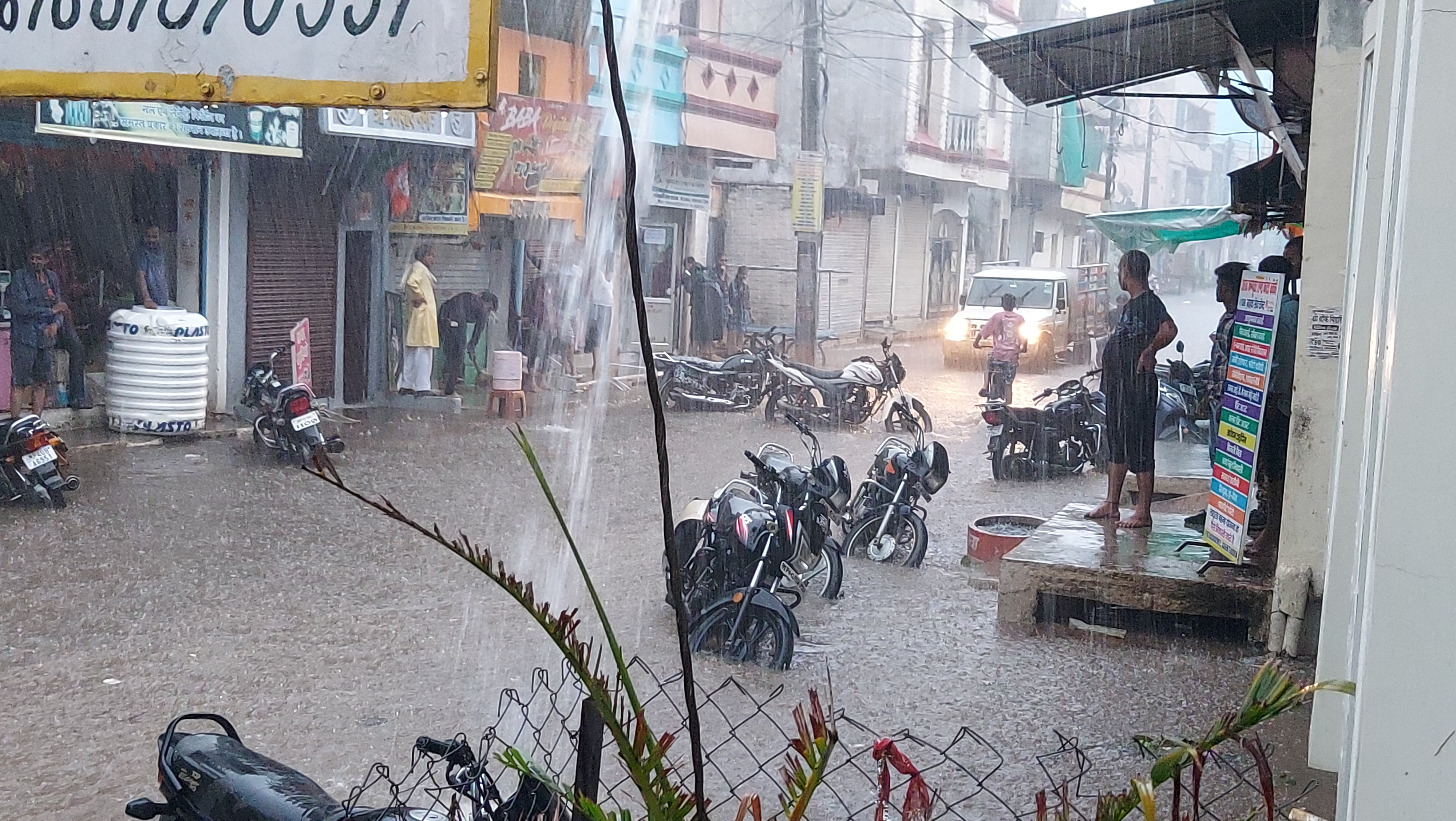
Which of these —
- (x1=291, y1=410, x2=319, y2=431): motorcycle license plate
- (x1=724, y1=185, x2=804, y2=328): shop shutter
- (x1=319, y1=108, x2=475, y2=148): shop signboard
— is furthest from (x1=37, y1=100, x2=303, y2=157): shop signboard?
(x1=724, y1=185, x2=804, y2=328): shop shutter

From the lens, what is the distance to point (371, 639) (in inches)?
234

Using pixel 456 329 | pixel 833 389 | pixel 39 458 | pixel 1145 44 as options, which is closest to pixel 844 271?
pixel 833 389

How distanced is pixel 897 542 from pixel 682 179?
42.5 feet

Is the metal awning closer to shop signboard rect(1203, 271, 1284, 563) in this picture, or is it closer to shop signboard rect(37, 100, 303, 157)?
shop signboard rect(1203, 271, 1284, 563)

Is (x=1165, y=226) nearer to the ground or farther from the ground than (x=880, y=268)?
farther from the ground

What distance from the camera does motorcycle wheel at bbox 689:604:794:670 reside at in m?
5.70

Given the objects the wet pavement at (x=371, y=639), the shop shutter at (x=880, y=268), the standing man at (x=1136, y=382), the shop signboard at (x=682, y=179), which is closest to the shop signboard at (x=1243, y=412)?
the wet pavement at (x=371, y=639)

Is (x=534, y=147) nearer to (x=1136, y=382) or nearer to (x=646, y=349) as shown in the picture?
(x=1136, y=382)

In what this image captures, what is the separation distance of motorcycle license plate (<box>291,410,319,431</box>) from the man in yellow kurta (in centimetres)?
333

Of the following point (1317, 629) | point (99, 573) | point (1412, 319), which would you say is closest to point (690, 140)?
point (99, 573)

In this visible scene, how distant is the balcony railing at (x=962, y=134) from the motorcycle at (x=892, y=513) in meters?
26.9

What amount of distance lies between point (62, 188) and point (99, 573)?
591cm

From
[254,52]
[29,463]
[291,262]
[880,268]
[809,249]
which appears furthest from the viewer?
[880,268]

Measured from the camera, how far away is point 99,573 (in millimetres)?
6984
